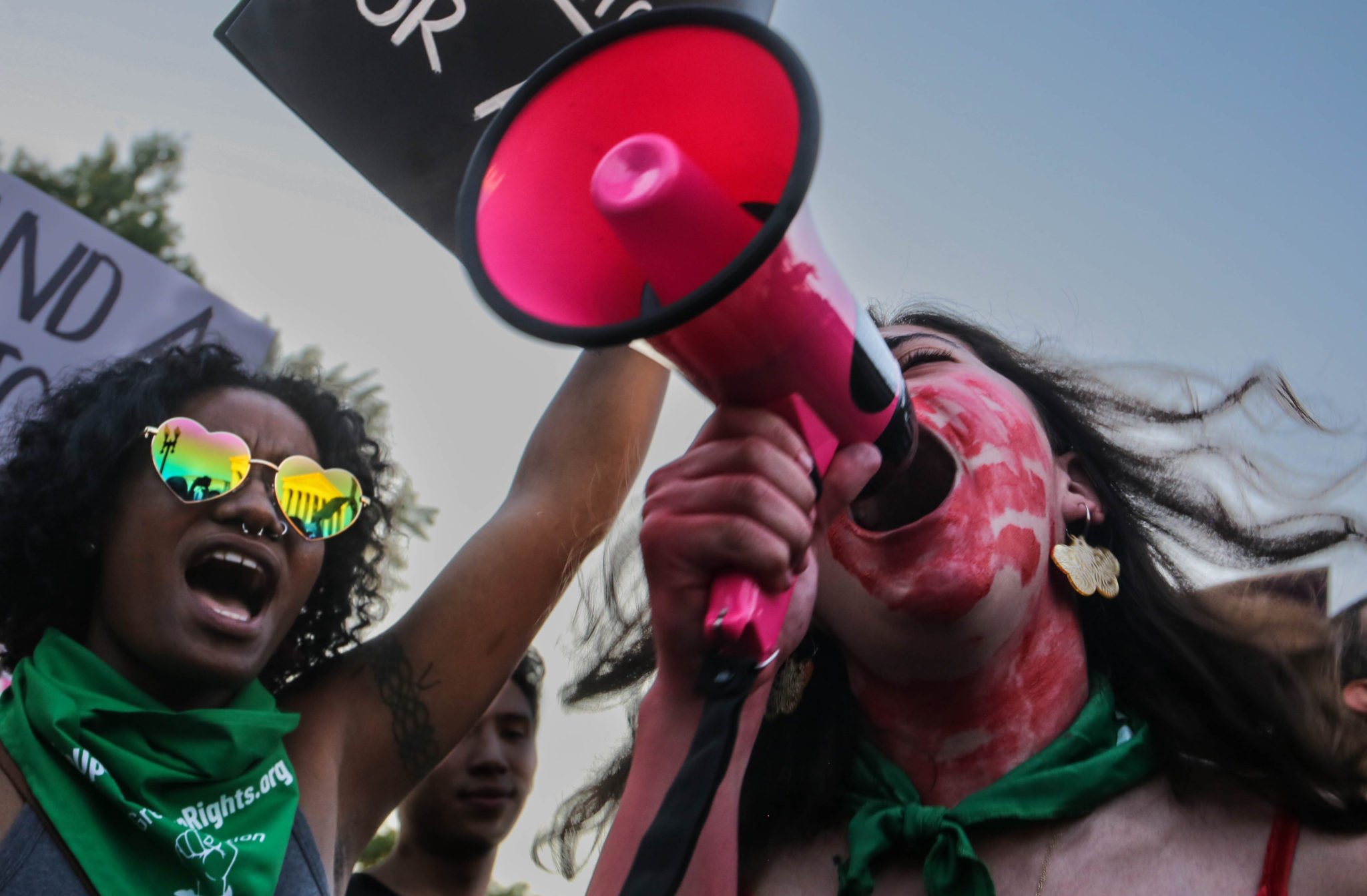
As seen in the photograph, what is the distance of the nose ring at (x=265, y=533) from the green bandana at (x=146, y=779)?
0.30 m

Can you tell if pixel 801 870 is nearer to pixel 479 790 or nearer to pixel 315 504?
Answer: pixel 315 504

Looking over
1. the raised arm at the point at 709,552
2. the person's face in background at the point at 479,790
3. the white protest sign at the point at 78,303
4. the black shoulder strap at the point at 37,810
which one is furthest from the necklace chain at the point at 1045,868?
the white protest sign at the point at 78,303

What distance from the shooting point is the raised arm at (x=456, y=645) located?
2309 millimetres

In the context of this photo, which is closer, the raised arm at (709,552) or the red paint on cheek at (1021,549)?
the raised arm at (709,552)

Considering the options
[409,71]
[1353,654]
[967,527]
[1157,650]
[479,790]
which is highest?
[409,71]

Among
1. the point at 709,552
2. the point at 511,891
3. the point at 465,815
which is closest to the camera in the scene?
the point at 709,552

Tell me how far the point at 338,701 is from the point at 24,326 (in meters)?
1.96

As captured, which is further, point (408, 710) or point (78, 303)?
point (78, 303)

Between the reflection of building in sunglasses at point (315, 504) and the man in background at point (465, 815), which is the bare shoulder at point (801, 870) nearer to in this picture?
the reflection of building in sunglasses at point (315, 504)

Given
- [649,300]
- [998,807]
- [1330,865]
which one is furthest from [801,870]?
[649,300]

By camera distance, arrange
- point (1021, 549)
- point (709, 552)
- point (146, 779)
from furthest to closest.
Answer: point (146, 779), point (1021, 549), point (709, 552)

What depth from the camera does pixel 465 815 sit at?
3506 millimetres

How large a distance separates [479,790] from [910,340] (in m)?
2.12

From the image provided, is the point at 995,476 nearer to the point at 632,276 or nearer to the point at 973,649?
the point at 973,649
